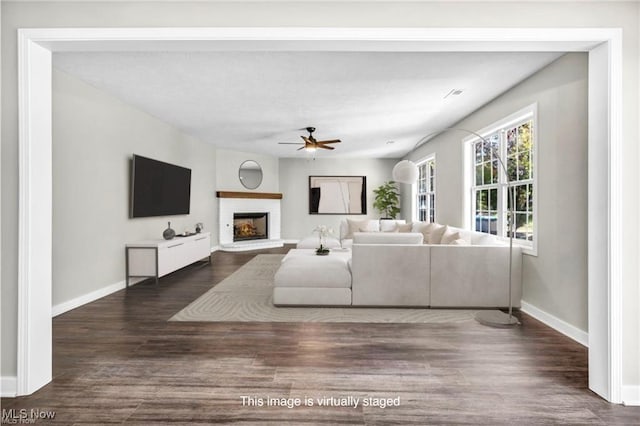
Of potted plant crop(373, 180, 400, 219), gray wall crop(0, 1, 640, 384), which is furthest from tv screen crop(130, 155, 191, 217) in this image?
potted plant crop(373, 180, 400, 219)

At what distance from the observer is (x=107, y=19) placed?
210 cm

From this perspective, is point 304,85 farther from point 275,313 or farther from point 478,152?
point 478,152

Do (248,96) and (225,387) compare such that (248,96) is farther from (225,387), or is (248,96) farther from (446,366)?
(446,366)

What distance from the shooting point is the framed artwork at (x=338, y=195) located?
32.3 feet

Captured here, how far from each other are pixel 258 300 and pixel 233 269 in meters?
2.06

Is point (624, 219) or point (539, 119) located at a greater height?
point (539, 119)

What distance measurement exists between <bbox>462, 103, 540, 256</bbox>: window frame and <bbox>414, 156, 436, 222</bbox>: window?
5.19 ft

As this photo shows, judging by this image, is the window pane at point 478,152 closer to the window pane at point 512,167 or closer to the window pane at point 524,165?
the window pane at point 512,167

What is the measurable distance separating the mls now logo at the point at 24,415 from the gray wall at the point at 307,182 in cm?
798

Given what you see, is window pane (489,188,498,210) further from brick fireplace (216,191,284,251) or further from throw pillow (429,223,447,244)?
brick fireplace (216,191,284,251)

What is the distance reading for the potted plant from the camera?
31.0 ft

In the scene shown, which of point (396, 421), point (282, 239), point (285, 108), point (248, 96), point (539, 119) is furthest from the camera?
point (282, 239)

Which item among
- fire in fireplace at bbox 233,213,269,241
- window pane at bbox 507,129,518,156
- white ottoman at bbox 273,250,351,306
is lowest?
white ottoman at bbox 273,250,351,306

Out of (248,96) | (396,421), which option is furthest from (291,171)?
(396,421)
